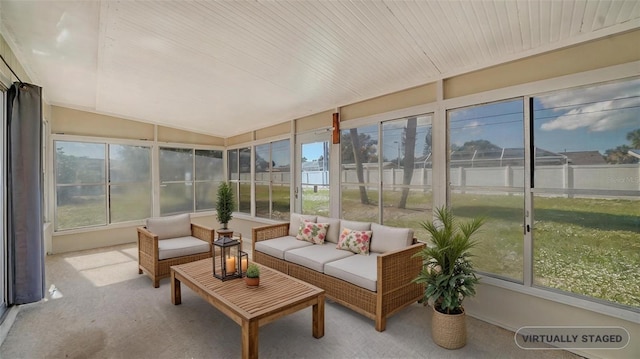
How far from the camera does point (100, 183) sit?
5.92 metres

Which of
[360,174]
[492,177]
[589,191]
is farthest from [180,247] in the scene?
[589,191]

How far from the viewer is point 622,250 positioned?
7.53ft

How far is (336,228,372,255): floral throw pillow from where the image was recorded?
3521mm

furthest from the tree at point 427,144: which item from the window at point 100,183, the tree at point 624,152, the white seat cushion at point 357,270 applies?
the window at point 100,183

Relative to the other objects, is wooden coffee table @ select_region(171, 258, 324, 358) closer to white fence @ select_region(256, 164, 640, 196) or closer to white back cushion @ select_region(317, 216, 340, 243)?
white back cushion @ select_region(317, 216, 340, 243)

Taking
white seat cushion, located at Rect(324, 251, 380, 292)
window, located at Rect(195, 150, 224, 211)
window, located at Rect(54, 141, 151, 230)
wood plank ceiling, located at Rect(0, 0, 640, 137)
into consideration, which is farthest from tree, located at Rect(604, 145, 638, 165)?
Result: window, located at Rect(54, 141, 151, 230)

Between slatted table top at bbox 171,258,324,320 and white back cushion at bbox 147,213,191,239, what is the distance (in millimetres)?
1516

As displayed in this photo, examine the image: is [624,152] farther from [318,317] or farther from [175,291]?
[175,291]

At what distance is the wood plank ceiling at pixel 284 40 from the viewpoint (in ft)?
7.16

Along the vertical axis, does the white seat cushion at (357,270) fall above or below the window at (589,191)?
below

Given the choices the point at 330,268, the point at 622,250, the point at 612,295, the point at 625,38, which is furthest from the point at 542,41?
the point at 330,268

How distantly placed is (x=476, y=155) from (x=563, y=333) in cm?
178

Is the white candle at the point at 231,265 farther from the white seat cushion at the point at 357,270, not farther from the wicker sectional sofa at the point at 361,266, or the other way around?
the white seat cushion at the point at 357,270

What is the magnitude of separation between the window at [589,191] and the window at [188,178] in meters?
6.90
